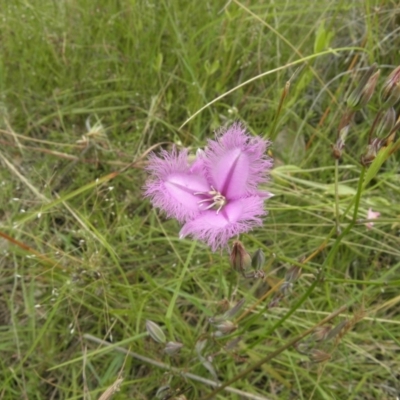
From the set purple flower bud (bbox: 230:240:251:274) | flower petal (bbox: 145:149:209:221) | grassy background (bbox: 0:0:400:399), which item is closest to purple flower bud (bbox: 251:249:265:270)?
purple flower bud (bbox: 230:240:251:274)

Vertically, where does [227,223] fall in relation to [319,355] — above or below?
above

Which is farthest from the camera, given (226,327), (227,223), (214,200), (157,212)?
(157,212)

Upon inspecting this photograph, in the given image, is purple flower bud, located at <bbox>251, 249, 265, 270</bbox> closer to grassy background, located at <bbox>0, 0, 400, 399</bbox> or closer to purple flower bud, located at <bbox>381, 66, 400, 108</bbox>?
grassy background, located at <bbox>0, 0, 400, 399</bbox>

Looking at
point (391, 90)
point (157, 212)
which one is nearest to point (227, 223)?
point (391, 90)

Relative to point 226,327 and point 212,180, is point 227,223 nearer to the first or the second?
point 212,180

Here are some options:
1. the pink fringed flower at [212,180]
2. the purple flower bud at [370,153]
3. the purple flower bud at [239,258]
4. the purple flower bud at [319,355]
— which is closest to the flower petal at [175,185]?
the pink fringed flower at [212,180]

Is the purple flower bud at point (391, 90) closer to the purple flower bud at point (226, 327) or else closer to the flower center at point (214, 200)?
the flower center at point (214, 200)

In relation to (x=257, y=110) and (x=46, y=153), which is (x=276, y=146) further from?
(x=46, y=153)
